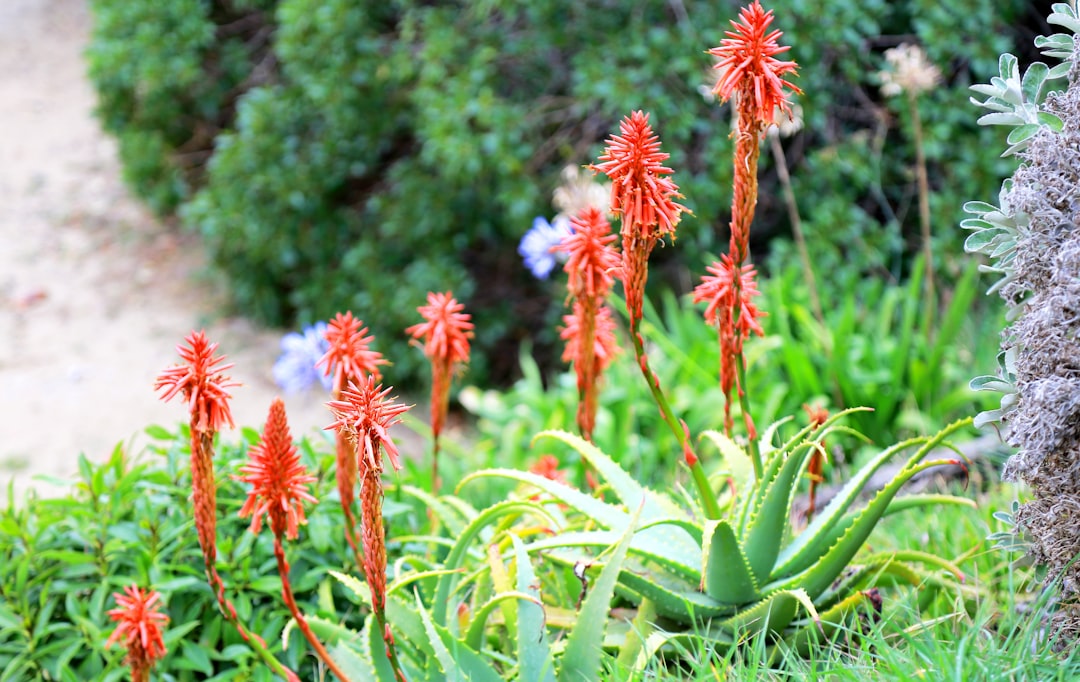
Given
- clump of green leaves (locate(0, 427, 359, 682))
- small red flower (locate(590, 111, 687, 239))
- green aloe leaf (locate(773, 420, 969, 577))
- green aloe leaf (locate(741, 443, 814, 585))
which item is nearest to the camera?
small red flower (locate(590, 111, 687, 239))

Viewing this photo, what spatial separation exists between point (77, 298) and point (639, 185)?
266 inches

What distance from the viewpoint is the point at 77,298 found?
7.30 metres

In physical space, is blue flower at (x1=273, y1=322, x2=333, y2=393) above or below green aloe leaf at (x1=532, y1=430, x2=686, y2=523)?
above

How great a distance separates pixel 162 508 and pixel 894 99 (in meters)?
3.60

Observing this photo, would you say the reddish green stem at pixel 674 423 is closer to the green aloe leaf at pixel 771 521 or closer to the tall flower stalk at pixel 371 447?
the green aloe leaf at pixel 771 521

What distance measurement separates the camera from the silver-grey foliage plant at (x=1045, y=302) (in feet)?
5.10

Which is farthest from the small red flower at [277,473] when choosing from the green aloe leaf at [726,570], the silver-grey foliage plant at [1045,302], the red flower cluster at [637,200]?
the silver-grey foliage plant at [1045,302]

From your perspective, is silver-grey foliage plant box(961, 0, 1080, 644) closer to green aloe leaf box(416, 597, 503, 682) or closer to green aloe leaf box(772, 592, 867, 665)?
green aloe leaf box(772, 592, 867, 665)

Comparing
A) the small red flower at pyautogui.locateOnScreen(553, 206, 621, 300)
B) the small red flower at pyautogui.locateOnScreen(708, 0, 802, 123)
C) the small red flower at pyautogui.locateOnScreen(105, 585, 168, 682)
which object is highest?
the small red flower at pyautogui.locateOnScreen(708, 0, 802, 123)

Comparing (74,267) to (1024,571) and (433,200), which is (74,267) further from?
(1024,571)

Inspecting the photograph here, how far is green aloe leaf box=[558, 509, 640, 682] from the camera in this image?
1.65 meters

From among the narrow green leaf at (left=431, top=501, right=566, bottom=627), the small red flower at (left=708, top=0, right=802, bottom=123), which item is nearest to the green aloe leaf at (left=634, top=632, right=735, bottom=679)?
the narrow green leaf at (left=431, top=501, right=566, bottom=627)

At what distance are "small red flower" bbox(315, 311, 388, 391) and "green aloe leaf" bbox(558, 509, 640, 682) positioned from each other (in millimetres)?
561

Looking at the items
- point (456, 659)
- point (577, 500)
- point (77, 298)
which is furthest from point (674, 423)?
point (77, 298)
